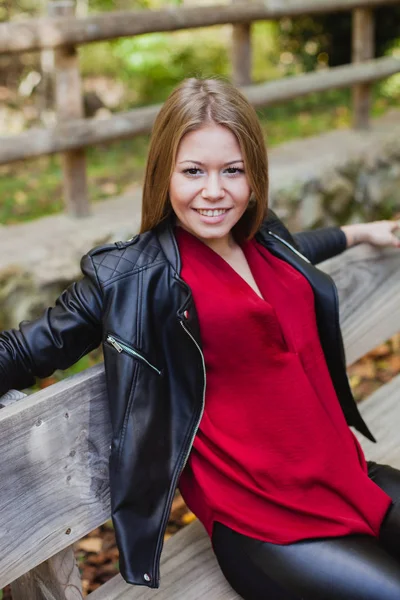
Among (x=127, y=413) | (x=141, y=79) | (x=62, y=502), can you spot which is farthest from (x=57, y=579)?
(x=141, y=79)

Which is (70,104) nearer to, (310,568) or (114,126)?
(114,126)

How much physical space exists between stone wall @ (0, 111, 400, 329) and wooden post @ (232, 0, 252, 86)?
59 cm

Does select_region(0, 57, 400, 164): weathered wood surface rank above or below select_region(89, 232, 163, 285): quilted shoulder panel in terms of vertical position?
below

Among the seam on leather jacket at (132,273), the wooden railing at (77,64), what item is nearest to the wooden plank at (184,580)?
the seam on leather jacket at (132,273)

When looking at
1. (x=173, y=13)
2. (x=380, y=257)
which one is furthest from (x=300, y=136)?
(x=380, y=257)

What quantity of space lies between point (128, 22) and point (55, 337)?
285 centimetres

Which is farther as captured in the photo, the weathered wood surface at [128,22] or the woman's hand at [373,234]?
the weathered wood surface at [128,22]

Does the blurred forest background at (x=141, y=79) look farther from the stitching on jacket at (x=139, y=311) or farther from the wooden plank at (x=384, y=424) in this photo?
the stitching on jacket at (x=139, y=311)

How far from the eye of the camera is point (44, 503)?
5.66 feet

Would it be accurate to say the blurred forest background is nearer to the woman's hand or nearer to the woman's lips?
the woman's hand

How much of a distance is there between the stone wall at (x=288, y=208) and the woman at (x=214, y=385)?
6.42ft

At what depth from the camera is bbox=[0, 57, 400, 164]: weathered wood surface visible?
3777 mm

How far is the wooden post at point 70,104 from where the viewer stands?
3928 millimetres

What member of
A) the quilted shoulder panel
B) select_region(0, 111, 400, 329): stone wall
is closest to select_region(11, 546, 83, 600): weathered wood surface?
the quilted shoulder panel
